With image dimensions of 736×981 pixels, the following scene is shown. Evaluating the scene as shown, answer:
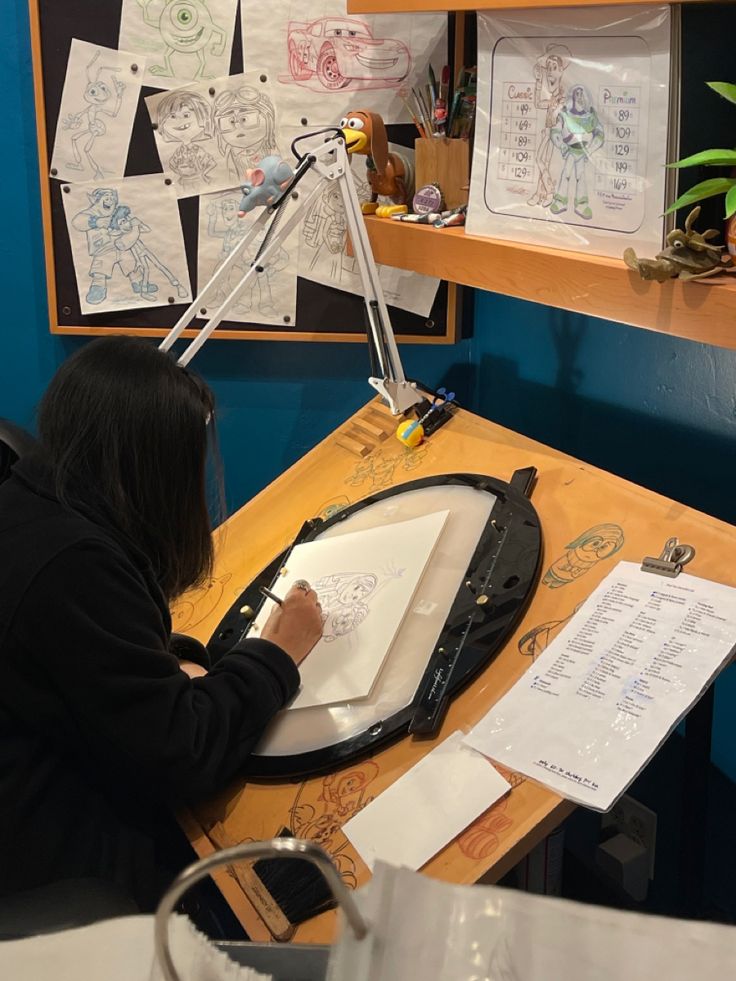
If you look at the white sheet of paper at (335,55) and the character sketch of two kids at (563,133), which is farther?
the white sheet of paper at (335,55)

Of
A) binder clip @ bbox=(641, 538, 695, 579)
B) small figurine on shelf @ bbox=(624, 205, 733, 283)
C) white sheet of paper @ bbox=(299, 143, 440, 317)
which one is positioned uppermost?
small figurine on shelf @ bbox=(624, 205, 733, 283)

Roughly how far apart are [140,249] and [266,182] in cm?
56

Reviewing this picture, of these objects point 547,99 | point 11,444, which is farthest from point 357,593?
point 547,99

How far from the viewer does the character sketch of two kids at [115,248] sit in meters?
2.01

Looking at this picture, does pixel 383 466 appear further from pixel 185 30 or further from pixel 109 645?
pixel 185 30

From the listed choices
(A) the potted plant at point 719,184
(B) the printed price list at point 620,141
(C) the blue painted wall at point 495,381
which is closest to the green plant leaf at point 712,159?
(A) the potted plant at point 719,184

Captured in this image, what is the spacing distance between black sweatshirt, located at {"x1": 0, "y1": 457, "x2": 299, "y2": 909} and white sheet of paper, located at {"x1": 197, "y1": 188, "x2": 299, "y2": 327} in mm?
1049

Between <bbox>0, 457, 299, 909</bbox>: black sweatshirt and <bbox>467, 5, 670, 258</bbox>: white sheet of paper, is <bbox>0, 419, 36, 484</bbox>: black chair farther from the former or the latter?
<bbox>467, 5, 670, 258</bbox>: white sheet of paper

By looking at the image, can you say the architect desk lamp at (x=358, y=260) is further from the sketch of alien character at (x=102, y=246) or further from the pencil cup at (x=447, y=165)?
the sketch of alien character at (x=102, y=246)

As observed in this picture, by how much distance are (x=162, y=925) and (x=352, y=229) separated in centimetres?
138

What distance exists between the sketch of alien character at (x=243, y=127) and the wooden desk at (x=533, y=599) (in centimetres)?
63

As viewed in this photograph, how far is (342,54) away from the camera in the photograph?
74.5 inches

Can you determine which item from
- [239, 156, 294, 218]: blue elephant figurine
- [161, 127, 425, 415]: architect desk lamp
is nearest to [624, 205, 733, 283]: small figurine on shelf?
[161, 127, 425, 415]: architect desk lamp

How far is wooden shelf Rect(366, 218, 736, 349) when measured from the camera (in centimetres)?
117
